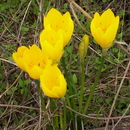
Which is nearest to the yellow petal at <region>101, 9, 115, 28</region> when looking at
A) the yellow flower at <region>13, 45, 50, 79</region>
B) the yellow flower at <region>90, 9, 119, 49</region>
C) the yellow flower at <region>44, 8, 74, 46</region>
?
the yellow flower at <region>90, 9, 119, 49</region>

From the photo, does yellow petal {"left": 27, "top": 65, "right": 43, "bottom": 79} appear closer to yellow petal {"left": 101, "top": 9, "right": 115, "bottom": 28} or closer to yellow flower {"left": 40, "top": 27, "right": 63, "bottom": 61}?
yellow flower {"left": 40, "top": 27, "right": 63, "bottom": 61}

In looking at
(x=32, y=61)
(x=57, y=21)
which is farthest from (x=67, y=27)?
(x=32, y=61)

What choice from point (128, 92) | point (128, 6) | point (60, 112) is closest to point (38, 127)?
point (60, 112)

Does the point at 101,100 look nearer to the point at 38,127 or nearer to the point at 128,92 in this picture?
the point at 128,92

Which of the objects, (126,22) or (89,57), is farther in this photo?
(126,22)

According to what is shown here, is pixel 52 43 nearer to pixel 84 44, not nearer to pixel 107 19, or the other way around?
pixel 84 44

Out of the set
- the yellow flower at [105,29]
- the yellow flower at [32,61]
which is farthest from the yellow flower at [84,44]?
the yellow flower at [32,61]

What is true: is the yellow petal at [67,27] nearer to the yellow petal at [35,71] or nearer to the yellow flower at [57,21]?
the yellow flower at [57,21]

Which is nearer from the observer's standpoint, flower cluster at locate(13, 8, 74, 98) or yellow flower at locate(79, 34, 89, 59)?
flower cluster at locate(13, 8, 74, 98)
